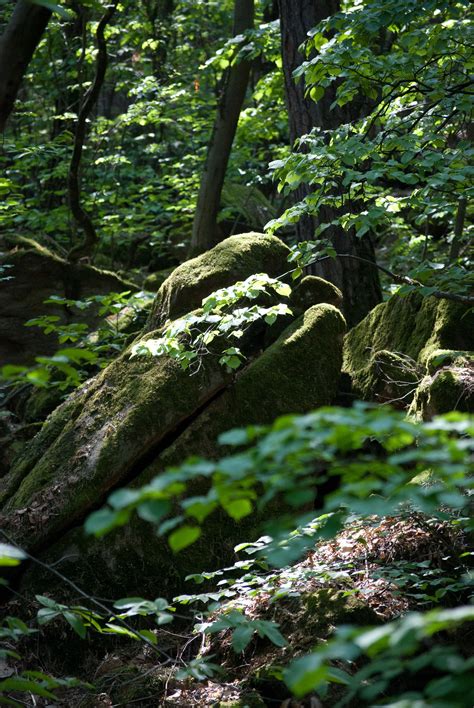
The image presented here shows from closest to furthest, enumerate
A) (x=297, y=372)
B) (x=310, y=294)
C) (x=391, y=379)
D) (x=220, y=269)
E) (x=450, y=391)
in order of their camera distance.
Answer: (x=450, y=391) → (x=391, y=379) → (x=297, y=372) → (x=220, y=269) → (x=310, y=294)

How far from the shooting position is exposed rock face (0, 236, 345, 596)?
4.88m

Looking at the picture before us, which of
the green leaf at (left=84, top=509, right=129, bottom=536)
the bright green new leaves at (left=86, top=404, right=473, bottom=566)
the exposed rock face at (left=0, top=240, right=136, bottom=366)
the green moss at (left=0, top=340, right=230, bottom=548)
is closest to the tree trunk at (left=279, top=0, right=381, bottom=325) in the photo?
the green moss at (left=0, top=340, right=230, bottom=548)

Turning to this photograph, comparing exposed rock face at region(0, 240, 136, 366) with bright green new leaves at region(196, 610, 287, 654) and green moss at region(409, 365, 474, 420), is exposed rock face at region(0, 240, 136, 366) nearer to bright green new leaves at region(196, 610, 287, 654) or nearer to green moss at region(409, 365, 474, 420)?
green moss at region(409, 365, 474, 420)

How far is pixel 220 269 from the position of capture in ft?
18.8

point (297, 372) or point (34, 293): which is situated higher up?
point (34, 293)

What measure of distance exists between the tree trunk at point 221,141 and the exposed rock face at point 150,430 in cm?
360

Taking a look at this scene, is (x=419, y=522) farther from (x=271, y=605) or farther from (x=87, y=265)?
(x=87, y=265)

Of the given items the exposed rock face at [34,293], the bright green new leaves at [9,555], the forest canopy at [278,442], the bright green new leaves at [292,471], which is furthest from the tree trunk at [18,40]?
the exposed rock face at [34,293]

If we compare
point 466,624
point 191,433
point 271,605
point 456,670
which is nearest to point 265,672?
point 271,605

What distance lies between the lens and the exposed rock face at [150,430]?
4.88 m

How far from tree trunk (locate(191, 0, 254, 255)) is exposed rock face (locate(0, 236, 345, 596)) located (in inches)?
142

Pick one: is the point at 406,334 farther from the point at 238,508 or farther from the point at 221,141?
the point at 221,141

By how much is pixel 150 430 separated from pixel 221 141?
5216 mm

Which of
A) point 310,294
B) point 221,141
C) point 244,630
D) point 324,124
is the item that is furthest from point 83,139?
point 244,630
